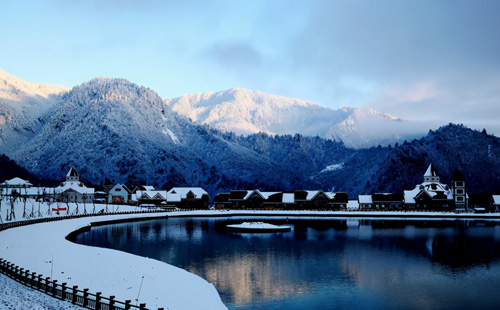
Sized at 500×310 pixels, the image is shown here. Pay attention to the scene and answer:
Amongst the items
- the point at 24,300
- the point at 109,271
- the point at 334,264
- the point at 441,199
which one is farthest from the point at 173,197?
the point at 24,300

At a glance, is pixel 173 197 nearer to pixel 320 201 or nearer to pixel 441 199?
pixel 320 201

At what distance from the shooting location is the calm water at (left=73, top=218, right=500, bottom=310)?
44.2 metres

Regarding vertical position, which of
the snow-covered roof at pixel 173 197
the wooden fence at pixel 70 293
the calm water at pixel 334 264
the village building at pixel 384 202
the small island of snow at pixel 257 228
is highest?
the snow-covered roof at pixel 173 197

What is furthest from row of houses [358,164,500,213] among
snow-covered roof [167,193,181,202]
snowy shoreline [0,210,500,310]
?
snowy shoreline [0,210,500,310]

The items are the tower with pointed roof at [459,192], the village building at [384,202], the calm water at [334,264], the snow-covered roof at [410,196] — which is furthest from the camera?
the village building at [384,202]

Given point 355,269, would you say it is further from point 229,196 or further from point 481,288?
point 229,196

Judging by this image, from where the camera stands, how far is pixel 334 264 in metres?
62.9

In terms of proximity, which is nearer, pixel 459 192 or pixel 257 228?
pixel 257 228

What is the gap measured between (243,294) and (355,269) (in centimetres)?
2012

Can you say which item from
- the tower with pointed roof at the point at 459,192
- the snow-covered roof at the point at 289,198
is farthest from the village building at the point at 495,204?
the snow-covered roof at the point at 289,198

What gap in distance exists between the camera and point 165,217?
148000mm

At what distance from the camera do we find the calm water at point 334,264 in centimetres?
4425

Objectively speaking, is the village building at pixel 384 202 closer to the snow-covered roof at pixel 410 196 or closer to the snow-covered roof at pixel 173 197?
the snow-covered roof at pixel 410 196

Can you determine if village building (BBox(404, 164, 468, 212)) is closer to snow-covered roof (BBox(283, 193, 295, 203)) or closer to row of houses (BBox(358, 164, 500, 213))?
row of houses (BBox(358, 164, 500, 213))
